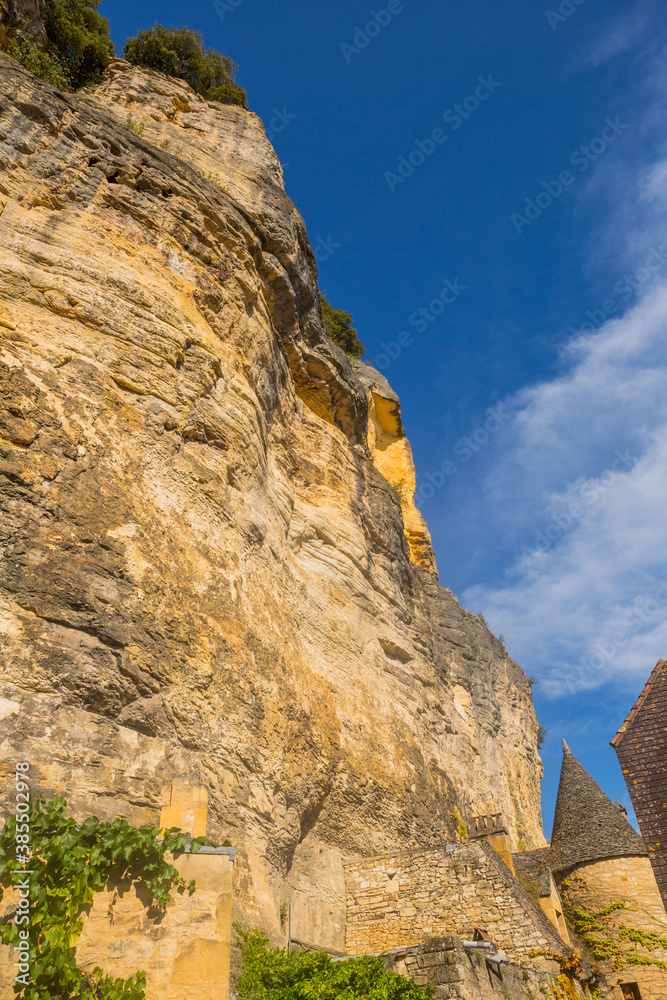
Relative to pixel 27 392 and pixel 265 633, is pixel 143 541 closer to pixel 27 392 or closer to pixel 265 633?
pixel 27 392

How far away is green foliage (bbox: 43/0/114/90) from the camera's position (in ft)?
48.0

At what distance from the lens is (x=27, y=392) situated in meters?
7.24

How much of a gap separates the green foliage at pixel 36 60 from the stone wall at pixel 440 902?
46.3 ft

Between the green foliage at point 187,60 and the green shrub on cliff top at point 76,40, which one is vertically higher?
the green foliage at point 187,60

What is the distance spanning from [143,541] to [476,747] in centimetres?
1320

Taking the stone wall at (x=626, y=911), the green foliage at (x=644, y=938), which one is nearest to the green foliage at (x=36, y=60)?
the stone wall at (x=626, y=911)

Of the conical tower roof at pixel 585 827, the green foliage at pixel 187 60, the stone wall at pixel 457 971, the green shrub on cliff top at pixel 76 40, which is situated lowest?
the stone wall at pixel 457 971

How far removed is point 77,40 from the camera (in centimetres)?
1470

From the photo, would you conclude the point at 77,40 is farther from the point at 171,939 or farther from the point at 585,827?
the point at 585,827

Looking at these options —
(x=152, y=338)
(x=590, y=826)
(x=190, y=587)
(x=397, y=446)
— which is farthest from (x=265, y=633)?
(x=397, y=446)

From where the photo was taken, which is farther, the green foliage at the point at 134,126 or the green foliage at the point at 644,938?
the green foliage at the point at 134,126

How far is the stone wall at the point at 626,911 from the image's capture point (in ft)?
36.3

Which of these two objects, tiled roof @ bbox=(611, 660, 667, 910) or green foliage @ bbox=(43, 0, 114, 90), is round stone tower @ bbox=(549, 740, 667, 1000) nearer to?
tiled roof @ bbox=(611, 660, 667, 910)

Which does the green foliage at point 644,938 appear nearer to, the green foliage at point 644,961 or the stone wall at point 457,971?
the green foliage at point 644,961
